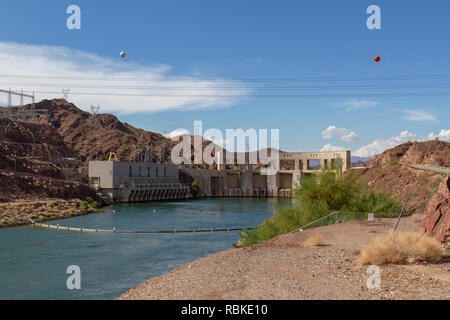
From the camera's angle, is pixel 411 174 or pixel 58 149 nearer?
pixel 411 174

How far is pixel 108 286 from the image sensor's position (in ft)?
56.5

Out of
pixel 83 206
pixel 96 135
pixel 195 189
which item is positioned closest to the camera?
pixel 83 206

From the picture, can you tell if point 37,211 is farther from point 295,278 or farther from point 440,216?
point 440,216

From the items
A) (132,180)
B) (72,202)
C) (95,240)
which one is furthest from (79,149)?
(95,240)

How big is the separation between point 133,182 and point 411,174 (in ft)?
170

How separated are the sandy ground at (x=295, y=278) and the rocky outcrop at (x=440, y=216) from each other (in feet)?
7.41

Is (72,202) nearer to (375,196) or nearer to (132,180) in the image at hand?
(132,180)

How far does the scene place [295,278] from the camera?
988 centimetres

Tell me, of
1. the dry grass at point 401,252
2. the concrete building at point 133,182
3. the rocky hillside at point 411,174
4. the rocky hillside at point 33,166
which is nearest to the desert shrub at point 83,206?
the rocky hillside at point 33,166

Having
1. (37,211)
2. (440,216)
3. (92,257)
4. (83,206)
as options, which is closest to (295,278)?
(440,216)

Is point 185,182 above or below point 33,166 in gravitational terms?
below

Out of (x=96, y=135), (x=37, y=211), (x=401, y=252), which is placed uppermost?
(x=96, y=135)

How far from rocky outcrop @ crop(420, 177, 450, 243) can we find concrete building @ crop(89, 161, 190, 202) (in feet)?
204

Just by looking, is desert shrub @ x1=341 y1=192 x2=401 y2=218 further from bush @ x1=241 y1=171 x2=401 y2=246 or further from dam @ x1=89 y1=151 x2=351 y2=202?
dam @ x1=89 y1=151 x2=351 y2=202
